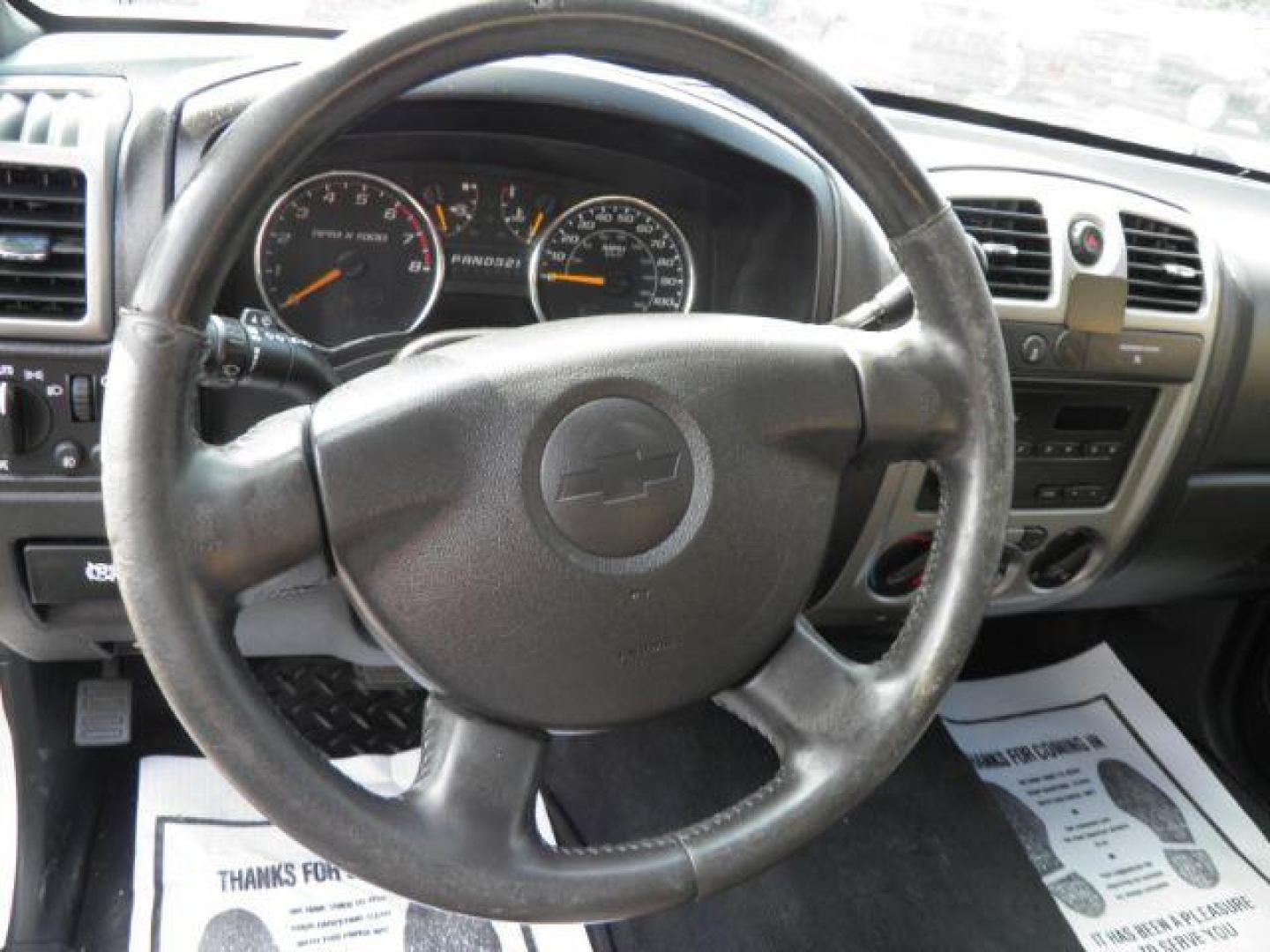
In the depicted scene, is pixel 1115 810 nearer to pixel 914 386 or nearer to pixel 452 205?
pixel 914 386

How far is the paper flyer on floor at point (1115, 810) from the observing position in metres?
1.47

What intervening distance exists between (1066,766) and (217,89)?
137 cm

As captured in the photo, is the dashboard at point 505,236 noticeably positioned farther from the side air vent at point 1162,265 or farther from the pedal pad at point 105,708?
the pedal pad at point 105,708

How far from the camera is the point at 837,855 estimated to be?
5.18 ft

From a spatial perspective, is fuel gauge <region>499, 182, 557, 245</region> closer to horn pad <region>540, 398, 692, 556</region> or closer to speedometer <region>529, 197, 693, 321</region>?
speedometer <region>529, 197, 693, 321</region>

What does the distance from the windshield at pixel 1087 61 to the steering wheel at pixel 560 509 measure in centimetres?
72

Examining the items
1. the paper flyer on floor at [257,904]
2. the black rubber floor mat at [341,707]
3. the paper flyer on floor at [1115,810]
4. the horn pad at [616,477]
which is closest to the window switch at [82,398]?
the horn pad at [616,477]

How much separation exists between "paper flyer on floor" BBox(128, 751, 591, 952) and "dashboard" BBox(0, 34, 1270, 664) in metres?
0.31

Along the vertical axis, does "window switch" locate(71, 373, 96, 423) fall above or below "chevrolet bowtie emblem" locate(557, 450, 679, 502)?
below

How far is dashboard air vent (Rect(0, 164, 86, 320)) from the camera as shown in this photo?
94cm

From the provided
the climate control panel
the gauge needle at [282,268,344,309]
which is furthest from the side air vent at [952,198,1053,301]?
the climate control panel

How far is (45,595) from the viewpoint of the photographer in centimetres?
107

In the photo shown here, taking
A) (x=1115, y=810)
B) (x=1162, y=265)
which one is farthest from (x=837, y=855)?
(x=1162, y=265)

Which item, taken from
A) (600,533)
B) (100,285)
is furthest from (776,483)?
(100,285)
